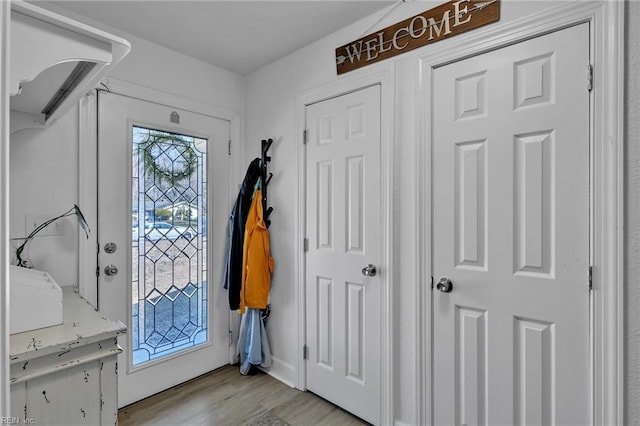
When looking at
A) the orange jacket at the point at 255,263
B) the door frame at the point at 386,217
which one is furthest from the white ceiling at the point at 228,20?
the orange jacket at the point at 255,263

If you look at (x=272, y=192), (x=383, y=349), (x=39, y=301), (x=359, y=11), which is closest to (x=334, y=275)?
(x=383, y=349)

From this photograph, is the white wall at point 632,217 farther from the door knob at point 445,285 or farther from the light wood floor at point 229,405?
the light wood floor at point 229,405

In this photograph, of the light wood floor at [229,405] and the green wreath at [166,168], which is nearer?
the light wood floor at [229,405]

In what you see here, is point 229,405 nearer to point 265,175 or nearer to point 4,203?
point 265,175

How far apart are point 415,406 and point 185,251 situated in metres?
1.84

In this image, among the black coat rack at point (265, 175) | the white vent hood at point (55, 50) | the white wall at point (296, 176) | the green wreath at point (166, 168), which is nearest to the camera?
the white vent hood at point (55, 50)

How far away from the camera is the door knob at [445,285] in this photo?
63.1 inches

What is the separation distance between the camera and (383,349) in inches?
72.9

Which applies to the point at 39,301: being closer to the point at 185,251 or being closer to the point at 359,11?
the point at 185,251

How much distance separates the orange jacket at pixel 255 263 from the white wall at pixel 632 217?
6.53 feet

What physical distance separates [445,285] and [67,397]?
1.57 m

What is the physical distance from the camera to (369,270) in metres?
1.90

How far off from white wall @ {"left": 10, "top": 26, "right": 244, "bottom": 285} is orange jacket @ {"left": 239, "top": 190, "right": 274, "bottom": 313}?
39.2 inches

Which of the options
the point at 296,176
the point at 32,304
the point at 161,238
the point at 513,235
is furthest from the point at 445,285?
the point at 161,238
